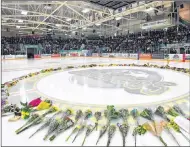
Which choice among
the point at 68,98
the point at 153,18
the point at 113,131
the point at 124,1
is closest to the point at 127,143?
the point at 113,131

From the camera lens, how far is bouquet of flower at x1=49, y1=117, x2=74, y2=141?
310cm

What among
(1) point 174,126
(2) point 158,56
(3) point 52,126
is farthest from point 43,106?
(2) point 158,56

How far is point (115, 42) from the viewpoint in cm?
3712

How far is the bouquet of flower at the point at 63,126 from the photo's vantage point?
3.10m

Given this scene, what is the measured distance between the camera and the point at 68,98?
17.9ft

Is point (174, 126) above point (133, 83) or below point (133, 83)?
below

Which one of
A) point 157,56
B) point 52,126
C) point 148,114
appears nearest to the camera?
point 52,126

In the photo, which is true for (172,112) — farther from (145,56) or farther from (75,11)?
(145,56)

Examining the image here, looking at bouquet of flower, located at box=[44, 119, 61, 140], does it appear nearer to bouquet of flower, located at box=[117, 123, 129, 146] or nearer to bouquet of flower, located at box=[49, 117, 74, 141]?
bouquet of flower, located at box=[49, 117, 74, 141]

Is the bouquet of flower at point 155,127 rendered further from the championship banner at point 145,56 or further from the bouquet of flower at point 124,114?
the championship banner at point 145,56

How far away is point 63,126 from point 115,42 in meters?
35.0

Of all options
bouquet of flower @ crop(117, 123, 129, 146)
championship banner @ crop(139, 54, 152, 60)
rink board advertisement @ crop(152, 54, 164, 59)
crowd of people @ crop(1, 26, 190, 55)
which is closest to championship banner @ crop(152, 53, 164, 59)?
rink board advertisement @ crop(152, 54, 164, 59)

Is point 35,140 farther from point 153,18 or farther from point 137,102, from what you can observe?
point 153,18

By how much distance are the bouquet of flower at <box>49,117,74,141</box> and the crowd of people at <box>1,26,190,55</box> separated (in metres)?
22.1
